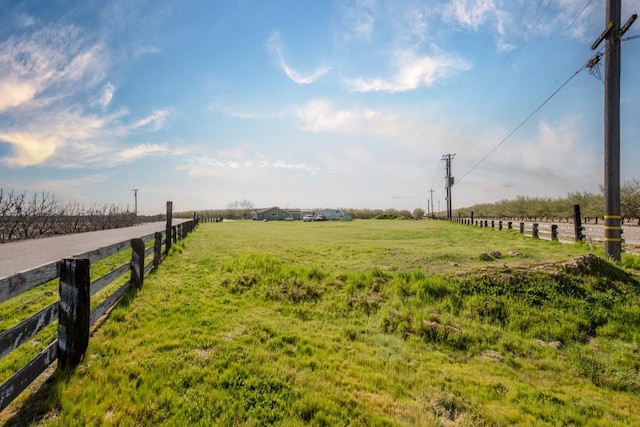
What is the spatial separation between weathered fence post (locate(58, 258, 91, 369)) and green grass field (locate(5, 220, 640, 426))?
206 mm

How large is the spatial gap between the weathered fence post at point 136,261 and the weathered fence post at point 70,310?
131 inches

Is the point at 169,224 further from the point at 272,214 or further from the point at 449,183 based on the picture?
the point at 272,214

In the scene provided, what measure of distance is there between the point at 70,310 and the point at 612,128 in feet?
44.6

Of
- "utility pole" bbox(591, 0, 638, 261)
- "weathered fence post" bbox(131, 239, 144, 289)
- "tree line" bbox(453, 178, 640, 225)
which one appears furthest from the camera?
"tree line" bbox(453, 178, 640, 225)

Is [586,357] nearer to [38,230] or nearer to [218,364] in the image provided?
[218,364]

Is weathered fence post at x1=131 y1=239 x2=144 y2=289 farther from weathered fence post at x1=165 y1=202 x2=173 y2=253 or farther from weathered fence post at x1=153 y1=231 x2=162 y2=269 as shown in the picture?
weathered fence post at x1=165 y1=202 x2=173 y2=253

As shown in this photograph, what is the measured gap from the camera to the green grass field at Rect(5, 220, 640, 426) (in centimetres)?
348

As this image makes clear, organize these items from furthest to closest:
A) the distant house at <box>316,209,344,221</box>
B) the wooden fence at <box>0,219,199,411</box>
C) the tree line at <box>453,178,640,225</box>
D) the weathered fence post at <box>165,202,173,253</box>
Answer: the distant house at <box>316,209,344,221</box>
the tree line at <box>453,178,640,225</box>
the weathered fence post at <box>165,202,173,253</box>
the wooden fence at <box>0,219,199,411</box>

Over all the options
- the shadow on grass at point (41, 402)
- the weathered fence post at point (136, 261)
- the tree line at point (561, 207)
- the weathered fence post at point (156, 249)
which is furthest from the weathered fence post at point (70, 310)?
the tree line at point (561, 207)

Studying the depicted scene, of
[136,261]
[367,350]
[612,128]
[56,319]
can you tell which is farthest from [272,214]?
[56,319]

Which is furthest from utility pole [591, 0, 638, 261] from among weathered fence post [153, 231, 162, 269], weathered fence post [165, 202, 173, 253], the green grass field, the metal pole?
weathered fence post [165, 202, 173, 253]

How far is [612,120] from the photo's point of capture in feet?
32.2

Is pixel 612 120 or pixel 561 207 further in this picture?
pixel 561 207

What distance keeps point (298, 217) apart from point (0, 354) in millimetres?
111287
